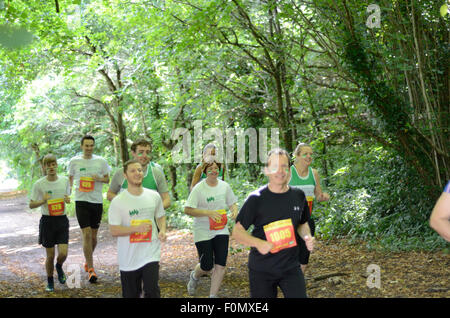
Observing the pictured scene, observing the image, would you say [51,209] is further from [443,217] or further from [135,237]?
[443,217]

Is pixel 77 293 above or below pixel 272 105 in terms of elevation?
below

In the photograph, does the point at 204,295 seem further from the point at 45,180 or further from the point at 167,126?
the point at 167,126

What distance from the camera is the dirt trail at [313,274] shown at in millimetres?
7473

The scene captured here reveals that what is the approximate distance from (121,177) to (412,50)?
6009mm

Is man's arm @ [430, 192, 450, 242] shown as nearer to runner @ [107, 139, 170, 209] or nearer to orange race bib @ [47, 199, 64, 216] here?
runner @ [107, 139, 170, 209]

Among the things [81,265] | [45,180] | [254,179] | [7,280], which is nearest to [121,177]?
[45,180]

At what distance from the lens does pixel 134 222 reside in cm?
527

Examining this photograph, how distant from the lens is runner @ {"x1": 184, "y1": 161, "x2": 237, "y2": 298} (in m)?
6.79

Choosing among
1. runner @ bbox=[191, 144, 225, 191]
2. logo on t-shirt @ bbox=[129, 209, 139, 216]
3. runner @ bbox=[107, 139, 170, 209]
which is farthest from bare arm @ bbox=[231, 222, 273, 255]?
runner @ bbox=[107, 139, 170, 209]

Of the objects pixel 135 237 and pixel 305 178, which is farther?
pixel 305 178

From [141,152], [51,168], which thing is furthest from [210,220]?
[51,168]

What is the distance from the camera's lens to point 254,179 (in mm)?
17891

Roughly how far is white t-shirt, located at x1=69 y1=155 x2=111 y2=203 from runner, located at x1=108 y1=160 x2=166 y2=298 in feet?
11.2

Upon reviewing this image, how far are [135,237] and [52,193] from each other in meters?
3.39
